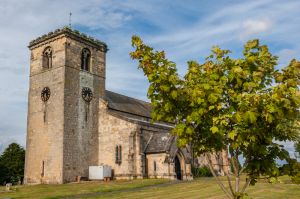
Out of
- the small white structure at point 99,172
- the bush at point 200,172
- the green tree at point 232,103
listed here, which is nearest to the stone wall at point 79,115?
the small white structure at point 99,172

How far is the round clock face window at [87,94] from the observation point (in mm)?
45188

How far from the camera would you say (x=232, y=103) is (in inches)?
304

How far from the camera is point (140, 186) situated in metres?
34.2

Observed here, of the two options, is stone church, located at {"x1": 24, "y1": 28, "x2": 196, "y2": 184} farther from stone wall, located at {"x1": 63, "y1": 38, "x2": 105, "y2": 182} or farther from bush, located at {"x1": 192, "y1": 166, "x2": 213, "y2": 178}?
bush, located at {"x1": 192, "y1": 166, "x2": 213, "y2": 178}

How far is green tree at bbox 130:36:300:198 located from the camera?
710cm

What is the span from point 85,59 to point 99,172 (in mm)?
15871

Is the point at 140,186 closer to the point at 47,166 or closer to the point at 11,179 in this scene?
the point at 47,166

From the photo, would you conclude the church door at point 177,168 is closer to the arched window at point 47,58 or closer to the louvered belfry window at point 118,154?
the louvered belfry window at point 118,154

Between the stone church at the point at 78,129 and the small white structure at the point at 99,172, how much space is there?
105 centimetres

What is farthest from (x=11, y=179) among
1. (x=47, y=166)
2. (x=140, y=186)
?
(x=140, y=186)

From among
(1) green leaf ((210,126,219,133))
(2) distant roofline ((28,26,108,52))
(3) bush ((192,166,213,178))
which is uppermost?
(2) distant roofline ((28,26,108,52))

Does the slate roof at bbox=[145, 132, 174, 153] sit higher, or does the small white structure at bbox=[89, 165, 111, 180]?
the slate roof at bbox=[145, 132, 174, 153]

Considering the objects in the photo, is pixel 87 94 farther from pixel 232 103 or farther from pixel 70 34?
pixel 232 103

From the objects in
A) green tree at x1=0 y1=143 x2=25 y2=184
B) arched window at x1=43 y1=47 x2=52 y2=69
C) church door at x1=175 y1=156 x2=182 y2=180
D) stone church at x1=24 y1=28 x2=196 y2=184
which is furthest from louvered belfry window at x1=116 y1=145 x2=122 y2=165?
green tree at x1=0 y1=143 x2=25 y2=184
